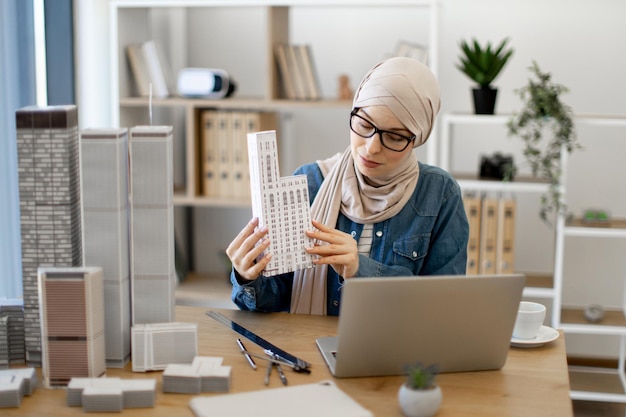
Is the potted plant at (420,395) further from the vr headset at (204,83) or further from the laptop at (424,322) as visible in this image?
the vr headset at (204,83)

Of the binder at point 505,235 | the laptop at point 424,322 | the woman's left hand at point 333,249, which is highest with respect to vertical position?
the woman's left hand at point 333,249

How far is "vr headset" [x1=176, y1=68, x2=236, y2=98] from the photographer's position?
359 centimetres

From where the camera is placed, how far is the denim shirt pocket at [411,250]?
75.2 inches

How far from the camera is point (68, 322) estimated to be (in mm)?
1390

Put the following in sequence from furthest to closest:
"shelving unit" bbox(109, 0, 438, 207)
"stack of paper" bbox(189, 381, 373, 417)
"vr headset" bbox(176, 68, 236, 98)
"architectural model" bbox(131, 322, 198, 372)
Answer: "vr headset" bbox(176, 68, 236, 98) < "shelving unit" bbox(109, 0, 438, 207) < "architectural model" bbox(131, 322, 198, 372) < "stack of paper" bbox(189, 381, 373, 417)

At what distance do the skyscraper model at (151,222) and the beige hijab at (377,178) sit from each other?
505 millimetres

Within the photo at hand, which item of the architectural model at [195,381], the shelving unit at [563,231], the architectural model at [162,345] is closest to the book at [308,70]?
the shelving unit at [563,231]

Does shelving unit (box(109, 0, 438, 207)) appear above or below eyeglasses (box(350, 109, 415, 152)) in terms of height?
above

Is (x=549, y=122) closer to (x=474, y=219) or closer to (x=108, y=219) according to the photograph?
(x=474, y=219)

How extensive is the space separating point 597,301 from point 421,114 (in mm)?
2316

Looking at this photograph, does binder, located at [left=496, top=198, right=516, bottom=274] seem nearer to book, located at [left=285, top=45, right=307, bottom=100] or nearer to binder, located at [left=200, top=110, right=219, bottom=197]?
book, located at [left=285, top=45, right=307, bottom=100]

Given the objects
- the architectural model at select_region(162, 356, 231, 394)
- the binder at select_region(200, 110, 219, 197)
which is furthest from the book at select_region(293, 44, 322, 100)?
the architectural model at select_region(162, 356, 231, 394)

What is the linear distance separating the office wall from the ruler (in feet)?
6.79

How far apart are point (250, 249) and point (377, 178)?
0.49 meters
